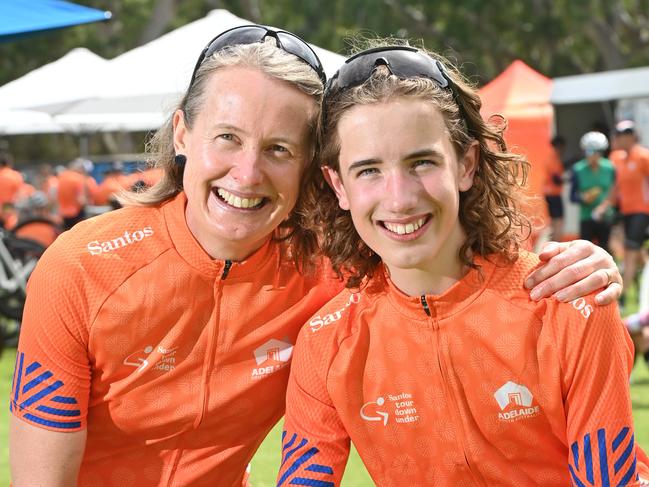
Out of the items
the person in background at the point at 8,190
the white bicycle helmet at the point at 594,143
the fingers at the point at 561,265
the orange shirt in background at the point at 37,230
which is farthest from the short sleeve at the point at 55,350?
the person in background at the point at 8,190

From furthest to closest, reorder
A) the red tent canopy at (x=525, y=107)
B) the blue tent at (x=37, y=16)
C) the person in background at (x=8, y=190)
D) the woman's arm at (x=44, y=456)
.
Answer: the person in background at (x=8, y=190), the red tent canopy at (x=525, y=107), the blue tent at (x=37, y=16), the woman's arm at (x=44, y=456)

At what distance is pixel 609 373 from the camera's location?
2.58m

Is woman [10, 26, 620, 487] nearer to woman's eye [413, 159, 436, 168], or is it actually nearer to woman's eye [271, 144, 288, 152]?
woman's eye [271, 144, 288, 152]

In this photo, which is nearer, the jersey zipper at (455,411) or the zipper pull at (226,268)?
the jersey zipper at (455,411)

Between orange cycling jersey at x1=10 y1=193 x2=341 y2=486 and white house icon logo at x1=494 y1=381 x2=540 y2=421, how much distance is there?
2.54ft

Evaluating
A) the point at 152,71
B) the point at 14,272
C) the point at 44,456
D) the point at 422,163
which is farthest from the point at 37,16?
the point at 422,163

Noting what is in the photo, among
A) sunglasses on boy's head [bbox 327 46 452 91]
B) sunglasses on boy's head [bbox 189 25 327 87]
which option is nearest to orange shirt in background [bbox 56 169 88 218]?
sunglasses on boy's head [bbox 189 25 327 87]

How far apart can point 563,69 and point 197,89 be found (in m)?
32.4

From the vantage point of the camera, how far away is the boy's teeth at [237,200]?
118 inches

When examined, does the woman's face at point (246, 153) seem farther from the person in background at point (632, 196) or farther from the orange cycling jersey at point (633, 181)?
the orange cycling jersey at point (633, 181)

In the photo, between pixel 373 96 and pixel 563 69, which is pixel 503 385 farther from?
pixel 563 69

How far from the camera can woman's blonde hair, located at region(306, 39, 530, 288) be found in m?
2.81

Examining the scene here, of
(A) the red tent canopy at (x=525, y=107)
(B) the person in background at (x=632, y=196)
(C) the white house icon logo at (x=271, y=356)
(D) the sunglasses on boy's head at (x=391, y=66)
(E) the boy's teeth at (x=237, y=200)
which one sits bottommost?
(B) the person in background at (x=632, y=196)

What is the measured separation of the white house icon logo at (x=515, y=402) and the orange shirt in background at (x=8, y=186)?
47.5ft
